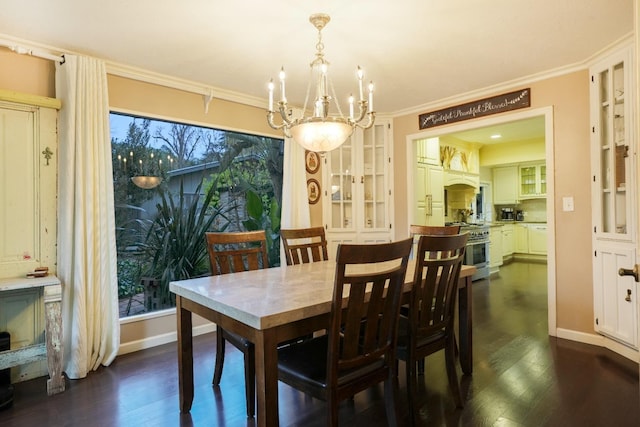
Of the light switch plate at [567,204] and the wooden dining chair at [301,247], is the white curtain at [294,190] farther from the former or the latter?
the light switch plate at [567,204]

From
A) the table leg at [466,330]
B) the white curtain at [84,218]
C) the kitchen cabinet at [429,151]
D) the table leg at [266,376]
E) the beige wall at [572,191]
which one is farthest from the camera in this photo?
the kitchen cabinet at [429,151]

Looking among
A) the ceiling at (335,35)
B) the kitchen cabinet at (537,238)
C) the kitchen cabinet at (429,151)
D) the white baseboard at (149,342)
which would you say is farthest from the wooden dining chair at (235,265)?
the kitchen cabinet at (537,238)

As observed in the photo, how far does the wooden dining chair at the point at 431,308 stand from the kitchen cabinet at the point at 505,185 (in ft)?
22.5

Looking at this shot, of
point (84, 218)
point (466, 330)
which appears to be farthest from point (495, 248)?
point (84, 218)

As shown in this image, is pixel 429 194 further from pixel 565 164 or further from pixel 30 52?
pixel 30 52

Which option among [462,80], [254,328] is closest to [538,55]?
[462,80]

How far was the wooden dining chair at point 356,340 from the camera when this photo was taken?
1467 mm

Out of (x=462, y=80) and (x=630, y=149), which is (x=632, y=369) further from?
(x=462, y=80)

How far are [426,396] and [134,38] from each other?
10.5 feet

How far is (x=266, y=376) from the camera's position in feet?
4.52

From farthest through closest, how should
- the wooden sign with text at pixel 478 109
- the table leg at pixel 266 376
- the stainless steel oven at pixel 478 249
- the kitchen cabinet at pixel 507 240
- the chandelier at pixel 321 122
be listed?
the kitchen cabinet at pixel 507 240 → the stainless steel oven at pixel 478 249 → the wooden sign with text at pixel 478 109 → the chandelier at pixel 321 122 → the table leg at pixel 266 376

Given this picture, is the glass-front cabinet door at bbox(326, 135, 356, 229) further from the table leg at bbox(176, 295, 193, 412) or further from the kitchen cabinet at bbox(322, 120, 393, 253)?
the table leg at bbox(176, 295, 193, 412)

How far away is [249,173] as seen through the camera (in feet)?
13.5

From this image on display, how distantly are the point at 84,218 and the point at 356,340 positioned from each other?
7.57 feet
